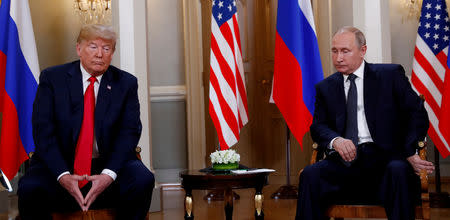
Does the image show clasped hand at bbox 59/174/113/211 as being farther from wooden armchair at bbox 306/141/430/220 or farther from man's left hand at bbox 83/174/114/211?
wooden armchair at bbox 306/141/430/220

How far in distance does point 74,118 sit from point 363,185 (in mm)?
1494

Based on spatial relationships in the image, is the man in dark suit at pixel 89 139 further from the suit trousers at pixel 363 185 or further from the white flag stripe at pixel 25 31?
the white flag stripe at pixel 25 31

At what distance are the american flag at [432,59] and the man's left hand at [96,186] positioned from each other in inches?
121

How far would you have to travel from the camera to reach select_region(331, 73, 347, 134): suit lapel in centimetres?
309

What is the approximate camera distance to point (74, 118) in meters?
2.90

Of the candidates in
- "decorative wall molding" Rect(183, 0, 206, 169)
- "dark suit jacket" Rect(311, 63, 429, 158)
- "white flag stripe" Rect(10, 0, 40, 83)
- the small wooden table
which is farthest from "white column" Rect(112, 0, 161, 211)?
Answer: "dark suit jacket" Rect(311, 63, 429, 158)

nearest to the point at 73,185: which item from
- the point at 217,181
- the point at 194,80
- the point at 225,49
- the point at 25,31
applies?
the point at 217,181

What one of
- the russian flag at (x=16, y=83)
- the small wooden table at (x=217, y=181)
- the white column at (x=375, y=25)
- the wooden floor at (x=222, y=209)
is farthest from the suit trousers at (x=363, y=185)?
the russian flag at (x=16, y=83)

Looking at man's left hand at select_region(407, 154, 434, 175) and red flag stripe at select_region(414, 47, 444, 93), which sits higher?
red flag stripe at select_region(414, 47, 444, 93)

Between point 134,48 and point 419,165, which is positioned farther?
point 134,48

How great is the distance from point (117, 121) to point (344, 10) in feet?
8.96

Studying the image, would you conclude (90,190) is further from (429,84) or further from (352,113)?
(429,84)

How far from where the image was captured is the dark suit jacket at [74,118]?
2.88m

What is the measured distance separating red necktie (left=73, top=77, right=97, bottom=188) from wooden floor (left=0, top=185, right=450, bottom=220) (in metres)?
1.76
